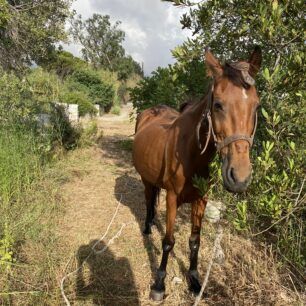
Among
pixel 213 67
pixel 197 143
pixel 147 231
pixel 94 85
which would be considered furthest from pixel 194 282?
pixel 94 85

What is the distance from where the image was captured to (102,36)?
39.1 metres

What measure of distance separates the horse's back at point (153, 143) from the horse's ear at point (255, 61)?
1449 mm

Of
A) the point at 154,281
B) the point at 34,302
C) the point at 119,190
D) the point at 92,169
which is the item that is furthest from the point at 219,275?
the point at 92,169

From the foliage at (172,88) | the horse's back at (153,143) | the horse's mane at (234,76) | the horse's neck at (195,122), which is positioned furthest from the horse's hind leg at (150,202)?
the horse's mane at (234,76)

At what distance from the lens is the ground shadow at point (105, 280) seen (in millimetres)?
2932

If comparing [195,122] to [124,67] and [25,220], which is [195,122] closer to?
[25,220]

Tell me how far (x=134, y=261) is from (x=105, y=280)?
0.51 metres

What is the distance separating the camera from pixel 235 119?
183cm

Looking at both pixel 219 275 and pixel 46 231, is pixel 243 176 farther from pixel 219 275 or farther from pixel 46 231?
pixel 46 231

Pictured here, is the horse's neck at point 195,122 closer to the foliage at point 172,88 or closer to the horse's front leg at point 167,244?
the horse's front leg at point 167,244

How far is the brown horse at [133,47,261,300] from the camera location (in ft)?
5.94

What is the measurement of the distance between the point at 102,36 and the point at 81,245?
38669 millimetres

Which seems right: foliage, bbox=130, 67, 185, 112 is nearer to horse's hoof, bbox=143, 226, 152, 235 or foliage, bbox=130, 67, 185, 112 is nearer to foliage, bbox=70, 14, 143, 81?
horse's hoof, bbox=143, 226, 152, 235

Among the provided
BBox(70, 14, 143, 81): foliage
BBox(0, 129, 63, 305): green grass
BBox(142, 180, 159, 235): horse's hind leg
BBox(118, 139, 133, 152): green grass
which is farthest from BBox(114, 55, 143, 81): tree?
BBox(142, 180, 159, 235): horse's hind leg
